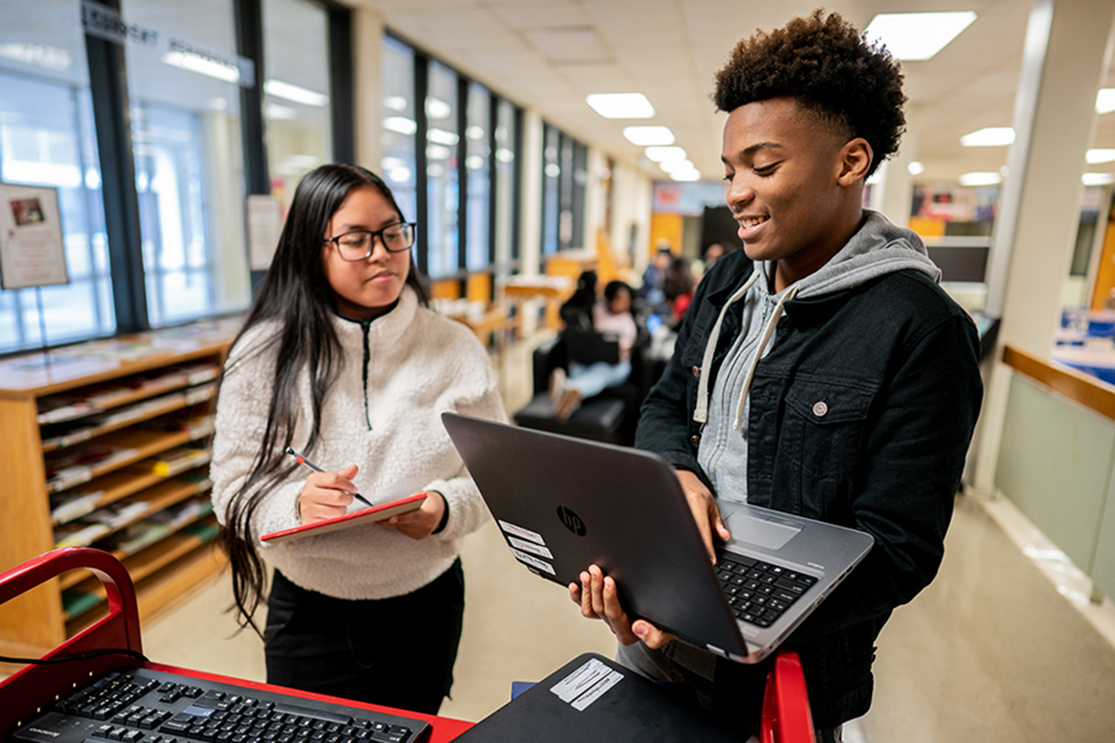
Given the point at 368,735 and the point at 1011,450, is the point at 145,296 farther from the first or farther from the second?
the point at 1011,450

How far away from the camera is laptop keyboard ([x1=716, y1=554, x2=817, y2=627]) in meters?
0.72

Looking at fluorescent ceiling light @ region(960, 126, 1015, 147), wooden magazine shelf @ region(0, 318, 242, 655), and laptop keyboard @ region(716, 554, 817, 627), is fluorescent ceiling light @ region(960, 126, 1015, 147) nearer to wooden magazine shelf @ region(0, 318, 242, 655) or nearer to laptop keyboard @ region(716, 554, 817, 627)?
wooden magazine shelf @ region(0, 318, 242, 655)

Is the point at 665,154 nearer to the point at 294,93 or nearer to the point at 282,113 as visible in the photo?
the point at 282,113

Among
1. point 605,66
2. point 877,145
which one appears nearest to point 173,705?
point 877,145

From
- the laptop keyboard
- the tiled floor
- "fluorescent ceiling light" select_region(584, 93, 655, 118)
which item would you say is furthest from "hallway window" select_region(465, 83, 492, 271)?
the laptop keyboard

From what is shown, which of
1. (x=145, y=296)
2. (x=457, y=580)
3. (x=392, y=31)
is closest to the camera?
(x=457, y=580)

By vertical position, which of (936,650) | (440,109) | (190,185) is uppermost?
(440,109)

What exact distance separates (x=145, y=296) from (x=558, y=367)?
2.41 meters

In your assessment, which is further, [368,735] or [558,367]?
[558,367]

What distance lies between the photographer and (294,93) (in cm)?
731

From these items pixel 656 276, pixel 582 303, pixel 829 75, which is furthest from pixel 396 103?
pixel 829 75

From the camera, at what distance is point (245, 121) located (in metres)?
3.96

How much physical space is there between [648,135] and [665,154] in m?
2.57

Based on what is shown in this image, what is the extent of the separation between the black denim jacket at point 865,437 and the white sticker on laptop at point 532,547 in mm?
314
